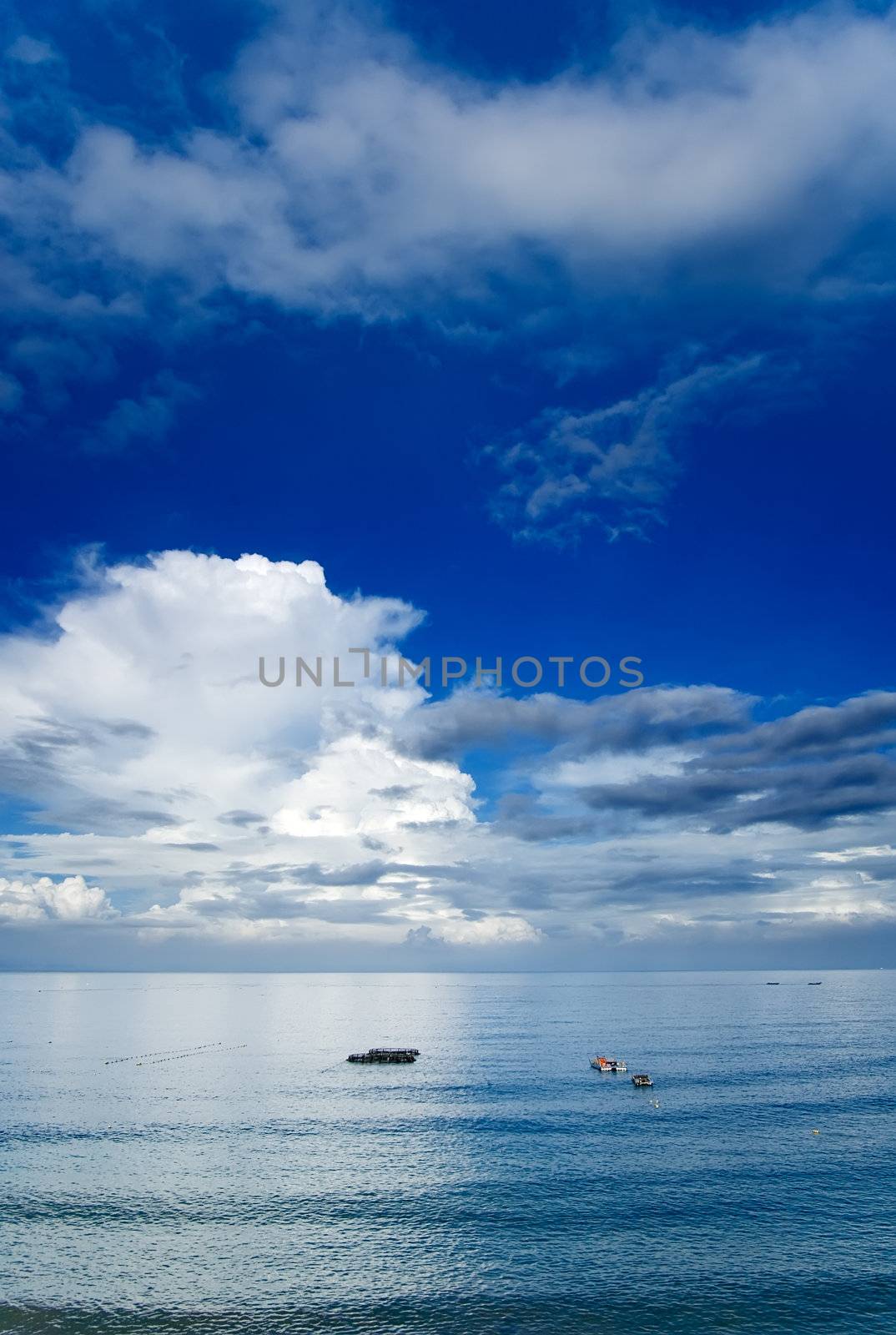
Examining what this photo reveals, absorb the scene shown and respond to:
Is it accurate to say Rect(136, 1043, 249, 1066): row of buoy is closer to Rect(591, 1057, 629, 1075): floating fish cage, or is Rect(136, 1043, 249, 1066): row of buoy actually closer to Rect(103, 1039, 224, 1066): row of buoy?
Rect(103, 1039, 224, 1066): row of buoy

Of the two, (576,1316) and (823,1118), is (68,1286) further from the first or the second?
(823,1118)

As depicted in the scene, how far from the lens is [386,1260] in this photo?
65062mm

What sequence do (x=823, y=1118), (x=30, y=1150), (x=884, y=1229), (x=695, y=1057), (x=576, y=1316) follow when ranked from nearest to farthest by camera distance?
(x=576, y=1316), (x=884, y=1229), (x=30, y=1150), (x=823, y=1118), (x=695, y=1057)

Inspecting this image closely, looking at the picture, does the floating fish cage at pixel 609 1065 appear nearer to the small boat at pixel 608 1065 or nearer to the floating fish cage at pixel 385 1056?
the small boat at pixel 608 1065

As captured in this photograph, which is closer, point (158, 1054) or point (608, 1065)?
point (608, 1065)

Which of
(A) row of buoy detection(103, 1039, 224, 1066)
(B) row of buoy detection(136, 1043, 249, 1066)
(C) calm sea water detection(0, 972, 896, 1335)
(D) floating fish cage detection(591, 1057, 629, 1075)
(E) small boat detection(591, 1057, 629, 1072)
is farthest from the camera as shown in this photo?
(A) row of buoy detection(103, 1039, 224, 1066)

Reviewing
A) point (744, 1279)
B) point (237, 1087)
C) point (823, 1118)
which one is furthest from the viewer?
point (237, 1087)

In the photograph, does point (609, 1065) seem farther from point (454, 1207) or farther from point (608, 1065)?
point (454, 1207)

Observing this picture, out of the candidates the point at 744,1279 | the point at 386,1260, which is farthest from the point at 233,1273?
the point at 744,1279

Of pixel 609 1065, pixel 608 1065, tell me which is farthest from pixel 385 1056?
pixel 609 1065

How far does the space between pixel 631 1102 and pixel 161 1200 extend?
213ft

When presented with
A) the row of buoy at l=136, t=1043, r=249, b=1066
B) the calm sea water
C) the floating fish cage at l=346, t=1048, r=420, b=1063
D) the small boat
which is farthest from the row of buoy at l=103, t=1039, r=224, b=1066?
the small boat

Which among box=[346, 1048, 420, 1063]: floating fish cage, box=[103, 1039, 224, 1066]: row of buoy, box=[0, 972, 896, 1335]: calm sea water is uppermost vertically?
box=[0, 972, 896, 1335]: calm sea water

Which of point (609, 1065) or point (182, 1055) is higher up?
point (609, 1065)
